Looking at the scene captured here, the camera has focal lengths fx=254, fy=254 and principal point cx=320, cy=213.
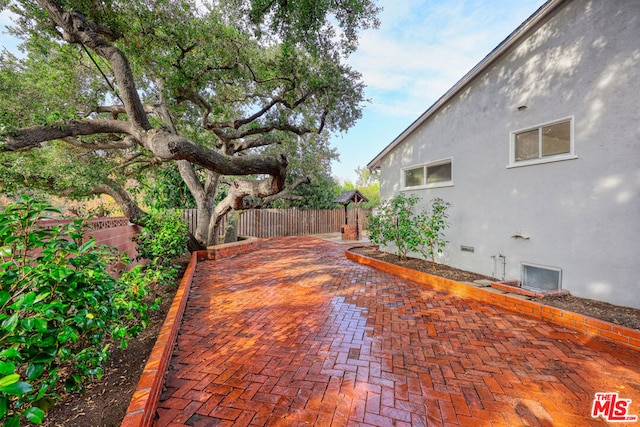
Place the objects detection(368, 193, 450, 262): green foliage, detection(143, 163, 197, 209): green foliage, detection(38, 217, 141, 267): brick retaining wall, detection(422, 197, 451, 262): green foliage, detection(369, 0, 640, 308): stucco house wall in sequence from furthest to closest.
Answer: detection(143, 163, 197, 209): green foliage → detection(368, 193, 450, 262): green foliage → detection(422, 197, 451, 262): green foliage → detection(38, 217, 141, 267): brick retaining wall → detection(369, 0, 640, 308): stucco house wall

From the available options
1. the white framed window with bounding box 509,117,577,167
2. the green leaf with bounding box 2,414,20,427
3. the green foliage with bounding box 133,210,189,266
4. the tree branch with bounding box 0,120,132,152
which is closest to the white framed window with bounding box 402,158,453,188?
the white framed window with bounding box 509,117,577,167

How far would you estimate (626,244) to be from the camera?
12.6ft

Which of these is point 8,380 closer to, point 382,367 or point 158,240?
point 382,367

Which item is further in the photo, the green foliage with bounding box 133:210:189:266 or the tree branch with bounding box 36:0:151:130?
the green foliage with bounding box 133:210:189:266

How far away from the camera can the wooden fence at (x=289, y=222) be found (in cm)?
1528

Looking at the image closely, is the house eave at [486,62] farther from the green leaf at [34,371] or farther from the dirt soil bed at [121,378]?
the green leaf at [34,371]

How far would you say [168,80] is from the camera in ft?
21.4

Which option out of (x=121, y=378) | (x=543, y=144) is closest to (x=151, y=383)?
(x=121, y=378)

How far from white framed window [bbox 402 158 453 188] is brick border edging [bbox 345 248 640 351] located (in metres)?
2.72

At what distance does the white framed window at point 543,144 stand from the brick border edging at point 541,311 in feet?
8.71

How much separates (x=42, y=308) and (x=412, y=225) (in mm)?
7040

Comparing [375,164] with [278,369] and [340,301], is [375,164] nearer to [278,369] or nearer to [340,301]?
[340,301]

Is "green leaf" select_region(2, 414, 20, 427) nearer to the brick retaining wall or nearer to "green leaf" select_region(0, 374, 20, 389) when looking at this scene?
"green leaf" select_region(0, 374, 20, 389)

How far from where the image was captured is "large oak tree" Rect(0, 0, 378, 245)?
183 inches
